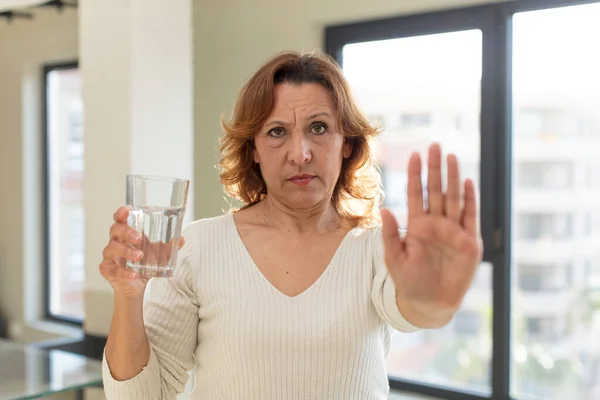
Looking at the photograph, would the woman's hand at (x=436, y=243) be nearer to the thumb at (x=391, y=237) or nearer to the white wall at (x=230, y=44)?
the thumb at (x=391, y=237)

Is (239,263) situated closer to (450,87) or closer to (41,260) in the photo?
(450,87)

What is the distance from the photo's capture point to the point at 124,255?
109 centimetres

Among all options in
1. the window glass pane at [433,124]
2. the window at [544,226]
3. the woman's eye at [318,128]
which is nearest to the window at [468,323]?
the window glass pane at [433,124]

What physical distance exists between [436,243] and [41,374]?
178cm

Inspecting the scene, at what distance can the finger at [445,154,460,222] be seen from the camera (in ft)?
2.93

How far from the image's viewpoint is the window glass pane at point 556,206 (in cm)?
283

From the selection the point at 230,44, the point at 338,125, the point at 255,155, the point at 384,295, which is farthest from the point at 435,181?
the point at 230,44

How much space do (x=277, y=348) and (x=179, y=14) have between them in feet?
6.56

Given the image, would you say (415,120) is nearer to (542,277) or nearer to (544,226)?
(544,226)

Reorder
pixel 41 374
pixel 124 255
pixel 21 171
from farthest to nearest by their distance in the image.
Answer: pixel 21 171 → pixel 41 374 → pixel 124 255

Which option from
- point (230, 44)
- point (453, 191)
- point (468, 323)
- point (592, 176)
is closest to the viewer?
point (453, 191)

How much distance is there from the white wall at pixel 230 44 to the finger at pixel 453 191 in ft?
7.98

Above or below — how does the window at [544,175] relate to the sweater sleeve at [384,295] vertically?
above

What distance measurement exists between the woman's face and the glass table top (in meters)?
1.23
